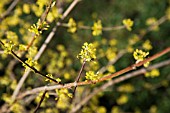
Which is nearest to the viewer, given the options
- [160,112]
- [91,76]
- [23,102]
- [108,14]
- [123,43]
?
[91,76]

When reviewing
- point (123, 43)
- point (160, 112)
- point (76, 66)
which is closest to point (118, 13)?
point (123, 43)

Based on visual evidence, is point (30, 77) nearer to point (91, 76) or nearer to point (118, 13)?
point (91, 76)

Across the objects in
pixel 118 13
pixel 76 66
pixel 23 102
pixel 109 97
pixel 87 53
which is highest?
pixel 118 13

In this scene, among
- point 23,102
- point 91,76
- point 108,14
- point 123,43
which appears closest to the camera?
point 91,76

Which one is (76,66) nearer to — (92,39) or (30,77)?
(92,39)

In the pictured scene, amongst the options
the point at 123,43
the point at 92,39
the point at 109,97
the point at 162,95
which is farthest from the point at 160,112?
the point at 92,39

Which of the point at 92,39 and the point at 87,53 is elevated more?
the point at 92,39

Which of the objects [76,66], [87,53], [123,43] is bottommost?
[87,53]

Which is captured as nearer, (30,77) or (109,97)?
(30,77)

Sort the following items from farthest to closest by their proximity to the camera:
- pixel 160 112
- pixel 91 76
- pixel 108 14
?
pixel 108 14 < pixel 160 112 < pixel 91 76
